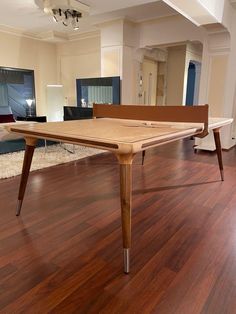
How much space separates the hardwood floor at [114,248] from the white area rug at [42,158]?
0.33m

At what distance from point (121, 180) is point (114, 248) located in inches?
20.7

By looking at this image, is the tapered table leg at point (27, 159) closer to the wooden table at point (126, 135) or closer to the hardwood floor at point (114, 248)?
the wooden table at point (126, 135)

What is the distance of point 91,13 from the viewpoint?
4359 mm

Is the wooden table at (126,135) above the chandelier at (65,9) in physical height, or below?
below

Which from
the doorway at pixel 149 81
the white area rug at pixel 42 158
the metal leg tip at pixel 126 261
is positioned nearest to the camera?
the metal leg tip at pixel 126 261

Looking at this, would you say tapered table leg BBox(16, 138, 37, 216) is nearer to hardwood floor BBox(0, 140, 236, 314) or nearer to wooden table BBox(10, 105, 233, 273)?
wooden table BBox(10, 105, 233, 273)

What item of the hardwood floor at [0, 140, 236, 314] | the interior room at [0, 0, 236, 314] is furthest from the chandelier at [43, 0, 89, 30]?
the hardwood floor at [0, 140, 236, 314]

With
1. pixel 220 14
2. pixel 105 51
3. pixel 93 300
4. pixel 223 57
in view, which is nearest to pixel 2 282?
pixel 93 300

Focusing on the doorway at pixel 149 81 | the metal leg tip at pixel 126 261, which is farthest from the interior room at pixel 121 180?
the doorway at pixel 149 81

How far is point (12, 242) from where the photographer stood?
1.47 meters

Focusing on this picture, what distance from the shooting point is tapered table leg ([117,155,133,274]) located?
44.8 inches

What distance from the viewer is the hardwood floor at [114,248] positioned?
1.07 m

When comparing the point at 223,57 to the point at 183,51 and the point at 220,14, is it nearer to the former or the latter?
the point at 220,14

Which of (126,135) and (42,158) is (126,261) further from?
(42,158)
